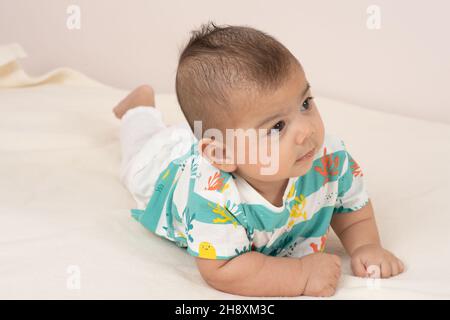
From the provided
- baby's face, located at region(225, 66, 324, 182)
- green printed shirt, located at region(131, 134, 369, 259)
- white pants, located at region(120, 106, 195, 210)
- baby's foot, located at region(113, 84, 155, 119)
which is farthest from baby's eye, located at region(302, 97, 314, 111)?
baby's foot, located at region(113, 84, 155, 119)

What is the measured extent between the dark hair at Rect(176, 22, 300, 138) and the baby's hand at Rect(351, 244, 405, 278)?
0.98 feet

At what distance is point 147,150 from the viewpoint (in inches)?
53.7

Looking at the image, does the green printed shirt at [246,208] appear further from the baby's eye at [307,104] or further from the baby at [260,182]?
the baby's eye at [307,104]

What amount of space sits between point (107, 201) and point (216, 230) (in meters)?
0.39

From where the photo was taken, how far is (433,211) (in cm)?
118

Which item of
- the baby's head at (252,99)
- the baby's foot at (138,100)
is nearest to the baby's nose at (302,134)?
the baby's head at (252,99)

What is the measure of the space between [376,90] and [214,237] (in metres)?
1.02

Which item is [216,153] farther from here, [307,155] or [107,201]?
[107,201]

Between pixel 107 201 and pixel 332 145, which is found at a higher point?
pixel 332 145

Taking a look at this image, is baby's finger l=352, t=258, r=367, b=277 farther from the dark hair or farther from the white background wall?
the white background wall

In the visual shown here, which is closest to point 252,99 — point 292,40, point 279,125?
point 279,125
